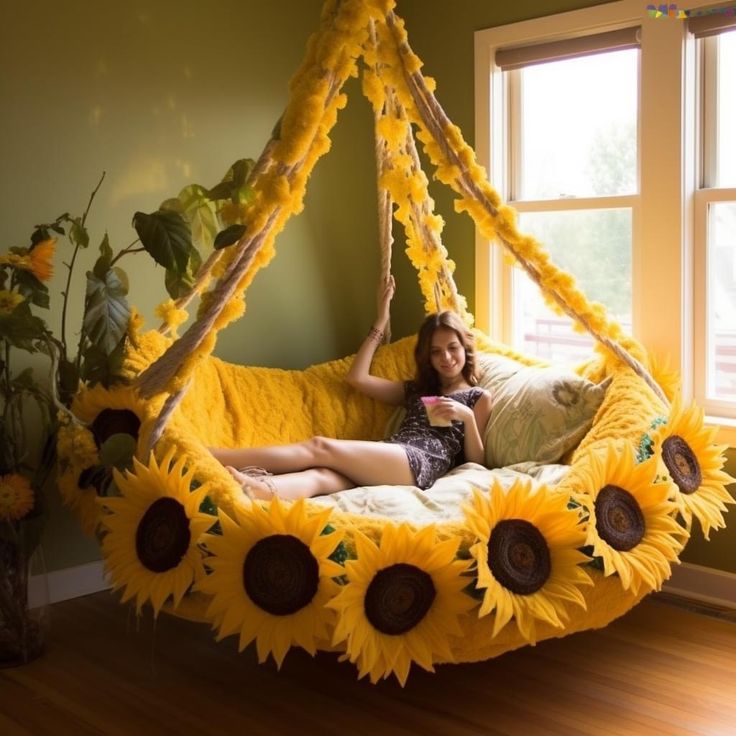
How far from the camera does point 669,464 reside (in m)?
2.76

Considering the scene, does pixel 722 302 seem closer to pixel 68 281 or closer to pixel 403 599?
pixel 403 599

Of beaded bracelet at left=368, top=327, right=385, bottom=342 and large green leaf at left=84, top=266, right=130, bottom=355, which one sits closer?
large green leaf at left=84, top=266, right=130, bottom=355

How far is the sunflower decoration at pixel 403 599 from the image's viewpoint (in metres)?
2.24

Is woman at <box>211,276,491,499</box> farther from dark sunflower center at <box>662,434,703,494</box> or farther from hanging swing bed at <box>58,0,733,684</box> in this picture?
dark sunflower center at <box>662,434,703,494</box>

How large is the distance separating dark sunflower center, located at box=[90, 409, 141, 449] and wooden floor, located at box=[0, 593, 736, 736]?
1.75 feet

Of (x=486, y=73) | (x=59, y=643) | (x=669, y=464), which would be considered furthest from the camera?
(x=486, y=73)

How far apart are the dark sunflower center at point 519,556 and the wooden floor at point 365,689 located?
42cm

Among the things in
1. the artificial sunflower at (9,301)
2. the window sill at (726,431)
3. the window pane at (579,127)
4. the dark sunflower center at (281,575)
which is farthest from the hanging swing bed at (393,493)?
the window pane at (579,127)

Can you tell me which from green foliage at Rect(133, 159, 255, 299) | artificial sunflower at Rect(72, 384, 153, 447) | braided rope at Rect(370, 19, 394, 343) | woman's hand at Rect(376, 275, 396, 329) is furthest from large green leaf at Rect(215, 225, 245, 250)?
woman's hand at Rect(376, 275, 396, 329)

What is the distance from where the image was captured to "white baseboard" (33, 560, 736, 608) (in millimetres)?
3324

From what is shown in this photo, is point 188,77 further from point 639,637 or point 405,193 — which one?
point 639,637

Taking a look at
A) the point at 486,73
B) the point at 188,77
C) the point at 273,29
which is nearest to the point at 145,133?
the point at 188,77

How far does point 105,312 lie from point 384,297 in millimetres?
1349

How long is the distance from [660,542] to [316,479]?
105 centimetres
